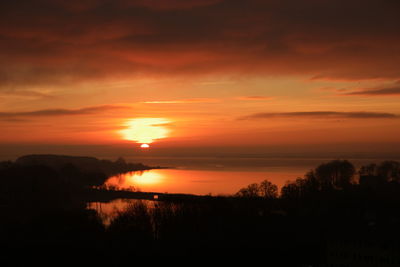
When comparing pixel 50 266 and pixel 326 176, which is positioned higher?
pixel 326 176

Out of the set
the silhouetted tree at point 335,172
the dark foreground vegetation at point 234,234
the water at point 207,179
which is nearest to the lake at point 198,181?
the water at point 207,179

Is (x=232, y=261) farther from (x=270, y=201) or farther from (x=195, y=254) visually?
(x=270, y=201)

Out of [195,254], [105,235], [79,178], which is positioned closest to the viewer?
[195,254]

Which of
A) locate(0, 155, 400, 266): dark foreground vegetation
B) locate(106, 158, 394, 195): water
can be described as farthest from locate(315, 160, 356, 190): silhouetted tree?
locate(0, 155, 400, 266): dark foreground vegetation

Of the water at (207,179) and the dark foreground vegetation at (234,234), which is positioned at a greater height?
the water at (207,179)

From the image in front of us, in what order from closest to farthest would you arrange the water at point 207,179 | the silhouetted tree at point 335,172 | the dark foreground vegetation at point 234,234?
the dark foreground vegetation at point 234,234
the silhouetted tree at point 335,172
the water at point 207,179

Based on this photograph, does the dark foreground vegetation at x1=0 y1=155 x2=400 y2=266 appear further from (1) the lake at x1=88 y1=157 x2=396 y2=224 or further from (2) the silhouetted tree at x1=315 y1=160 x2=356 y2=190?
(2) the silhouetted tree at x1=315 y1=160 x2=356 y2=190

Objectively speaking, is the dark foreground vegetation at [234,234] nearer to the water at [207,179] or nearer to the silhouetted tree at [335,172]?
the silhouetted tree at [335,172]

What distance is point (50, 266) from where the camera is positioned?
15.5 meters

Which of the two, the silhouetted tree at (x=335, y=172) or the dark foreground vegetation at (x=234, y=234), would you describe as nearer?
the dark foreground vegetation at (x=234, y=234)

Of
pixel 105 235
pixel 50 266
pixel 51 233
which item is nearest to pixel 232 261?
pixel 105 235

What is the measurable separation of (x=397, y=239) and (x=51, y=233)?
47.0 feet

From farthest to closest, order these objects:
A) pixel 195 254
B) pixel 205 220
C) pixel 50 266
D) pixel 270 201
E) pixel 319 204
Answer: pixel 270 201 < pixel 319 204 < pixel 205 220 < pixel 195 254 < pixel 50 266

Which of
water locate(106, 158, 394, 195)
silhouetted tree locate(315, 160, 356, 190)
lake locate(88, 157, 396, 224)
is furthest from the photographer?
water locate(106, 158, 394, 195)
